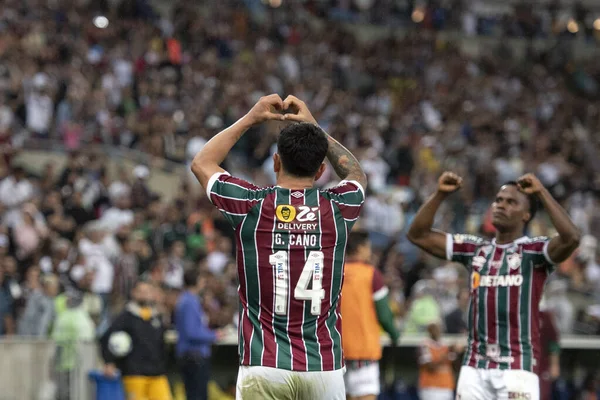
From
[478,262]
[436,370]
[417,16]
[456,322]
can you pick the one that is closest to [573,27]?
[417,16]

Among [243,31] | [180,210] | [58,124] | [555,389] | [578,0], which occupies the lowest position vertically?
[555,389]

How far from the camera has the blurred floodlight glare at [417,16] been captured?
98.5ft

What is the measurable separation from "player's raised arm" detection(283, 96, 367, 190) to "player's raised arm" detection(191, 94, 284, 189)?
110 mm

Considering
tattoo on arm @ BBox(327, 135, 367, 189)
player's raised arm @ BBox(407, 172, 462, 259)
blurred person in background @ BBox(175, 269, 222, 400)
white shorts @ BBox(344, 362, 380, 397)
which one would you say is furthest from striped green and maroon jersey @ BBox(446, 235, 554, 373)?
blurred person in background @ BBox(175, 269, 222, 400)

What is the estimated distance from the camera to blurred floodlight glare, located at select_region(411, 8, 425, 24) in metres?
30.0

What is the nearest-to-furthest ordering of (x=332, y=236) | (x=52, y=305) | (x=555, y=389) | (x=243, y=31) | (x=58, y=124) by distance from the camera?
(x=332, y=236)
(x=52, y=305)
(x=555, y=389)
(x=58, y=124)
(x=243, y=31)

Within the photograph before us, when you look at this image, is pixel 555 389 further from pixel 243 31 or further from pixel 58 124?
pixel 243 31

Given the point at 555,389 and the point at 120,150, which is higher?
the point at 120,150

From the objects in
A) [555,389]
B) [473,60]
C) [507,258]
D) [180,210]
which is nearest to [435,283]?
[555,389]

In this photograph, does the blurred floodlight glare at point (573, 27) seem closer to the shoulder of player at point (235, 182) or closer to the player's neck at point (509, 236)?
the player's neck at point (509, 236)

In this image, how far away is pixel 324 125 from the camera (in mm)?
22953

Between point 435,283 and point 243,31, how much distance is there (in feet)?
34.9

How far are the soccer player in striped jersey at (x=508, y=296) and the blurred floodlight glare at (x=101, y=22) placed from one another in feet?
52.2

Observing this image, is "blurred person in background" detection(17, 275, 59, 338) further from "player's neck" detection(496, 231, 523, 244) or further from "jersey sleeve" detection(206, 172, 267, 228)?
"jersey sleeve" detection(206, 172, 267, 228)
